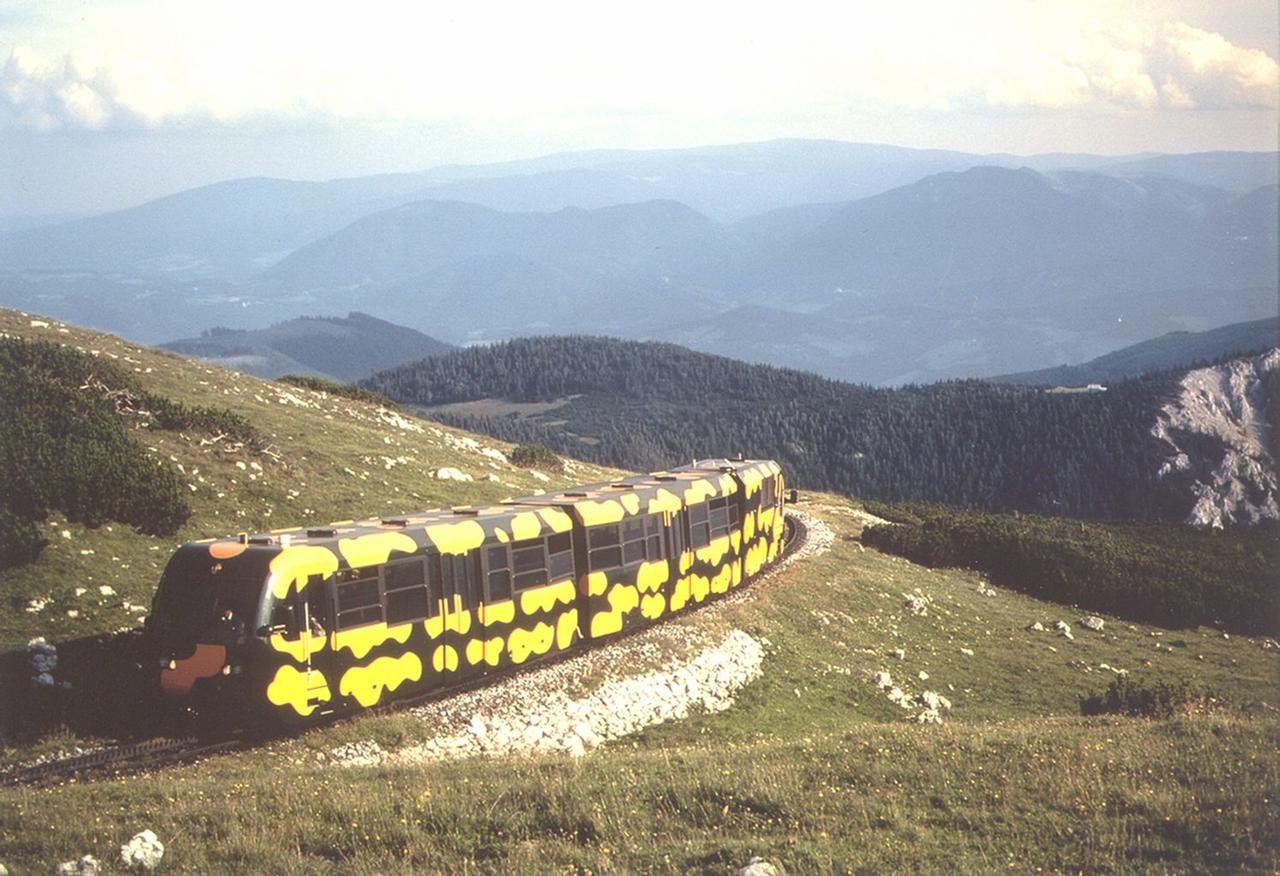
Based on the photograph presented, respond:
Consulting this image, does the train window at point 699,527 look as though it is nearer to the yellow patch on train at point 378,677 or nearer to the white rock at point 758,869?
the yellow patch on train at point 378,677

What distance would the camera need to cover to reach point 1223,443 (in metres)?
173

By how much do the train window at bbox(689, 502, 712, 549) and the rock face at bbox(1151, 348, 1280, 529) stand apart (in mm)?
136656

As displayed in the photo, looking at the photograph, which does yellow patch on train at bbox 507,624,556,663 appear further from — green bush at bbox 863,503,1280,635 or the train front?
green bush at bbox 863,503,1280,635

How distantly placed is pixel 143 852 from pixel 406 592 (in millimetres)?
9627

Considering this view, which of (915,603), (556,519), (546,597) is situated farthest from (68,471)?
(915,603)

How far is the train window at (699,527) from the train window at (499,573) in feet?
28.8

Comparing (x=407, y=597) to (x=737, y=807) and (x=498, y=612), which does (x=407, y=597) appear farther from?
(x=737, y=807)

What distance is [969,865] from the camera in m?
13.8

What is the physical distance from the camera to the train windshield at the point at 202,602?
2081 centimetres

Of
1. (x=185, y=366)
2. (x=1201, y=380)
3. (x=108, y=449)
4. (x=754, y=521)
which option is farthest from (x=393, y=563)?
(x=1201, y=380)

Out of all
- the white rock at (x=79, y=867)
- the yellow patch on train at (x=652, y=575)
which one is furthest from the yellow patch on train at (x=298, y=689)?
the yellow patch on train at (x=652, y=575)

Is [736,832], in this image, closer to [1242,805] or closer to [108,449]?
[1242,805]

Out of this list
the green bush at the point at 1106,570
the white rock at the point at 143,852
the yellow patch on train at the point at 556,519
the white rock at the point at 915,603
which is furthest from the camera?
the green bush at the point at 1106,570

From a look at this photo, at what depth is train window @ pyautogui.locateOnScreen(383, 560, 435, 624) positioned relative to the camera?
23062 millimetres
